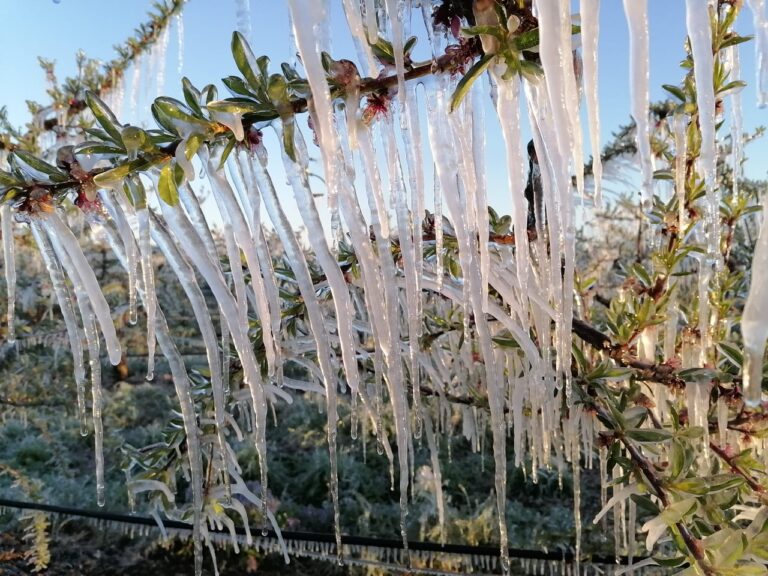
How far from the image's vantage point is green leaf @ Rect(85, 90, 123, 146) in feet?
1.60

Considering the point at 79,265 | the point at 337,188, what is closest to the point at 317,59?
the point at 337,188

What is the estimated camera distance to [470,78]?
0.43 metres

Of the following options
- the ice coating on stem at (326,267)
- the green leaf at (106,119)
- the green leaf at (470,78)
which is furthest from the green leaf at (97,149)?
the green leaf at (470,78)

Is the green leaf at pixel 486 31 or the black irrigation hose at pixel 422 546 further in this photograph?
the black irrigation hose at pixel 422 546

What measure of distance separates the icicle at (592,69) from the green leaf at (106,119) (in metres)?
0.40

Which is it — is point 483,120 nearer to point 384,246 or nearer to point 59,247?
point 384,246

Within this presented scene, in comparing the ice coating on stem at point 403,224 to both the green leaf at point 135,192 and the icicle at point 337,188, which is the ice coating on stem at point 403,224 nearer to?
the icicle at point 337,188

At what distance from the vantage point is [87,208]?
51 cm

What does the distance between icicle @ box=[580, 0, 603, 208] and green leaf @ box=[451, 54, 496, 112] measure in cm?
9

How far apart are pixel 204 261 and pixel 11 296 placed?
0.30m

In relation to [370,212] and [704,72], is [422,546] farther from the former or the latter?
[704,72]

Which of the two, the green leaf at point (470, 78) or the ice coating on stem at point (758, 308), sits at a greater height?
the green leaf at point (470, 78)

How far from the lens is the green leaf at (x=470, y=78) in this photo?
0.43 meters

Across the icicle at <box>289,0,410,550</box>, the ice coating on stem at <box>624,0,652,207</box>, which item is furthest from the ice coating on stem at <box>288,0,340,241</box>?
the ice coating on stem at <box>624,0,652,207</box>
